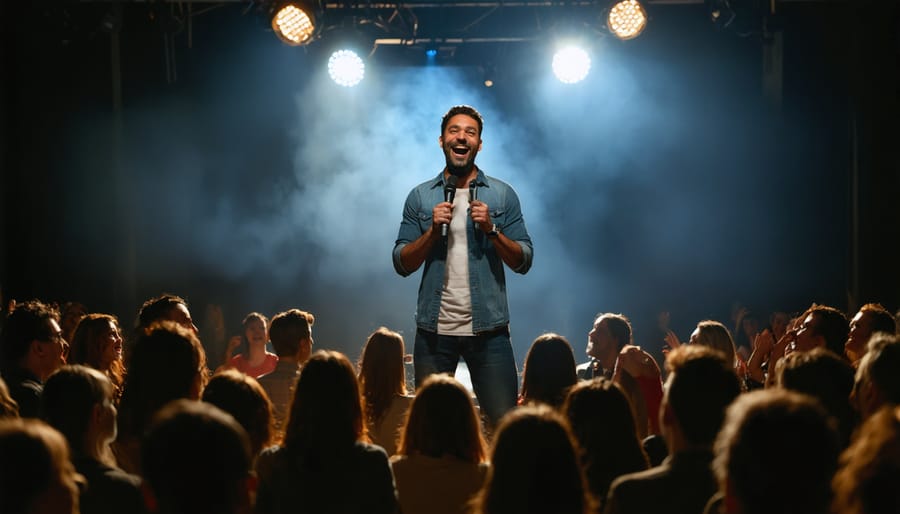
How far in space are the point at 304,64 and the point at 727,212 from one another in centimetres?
488

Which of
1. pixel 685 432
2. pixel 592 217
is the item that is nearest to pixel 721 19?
pixel 592 217

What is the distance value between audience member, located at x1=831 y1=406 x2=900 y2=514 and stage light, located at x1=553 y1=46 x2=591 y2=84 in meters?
5.72

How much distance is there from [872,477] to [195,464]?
46.9 inches

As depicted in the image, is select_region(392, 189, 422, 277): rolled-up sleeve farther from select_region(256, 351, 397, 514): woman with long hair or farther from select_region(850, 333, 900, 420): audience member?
select_region(850, 333, 900, 420): audience member

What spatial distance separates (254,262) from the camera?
1003cm

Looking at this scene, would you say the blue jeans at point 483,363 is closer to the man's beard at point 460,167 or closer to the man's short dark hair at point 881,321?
the man's beard at point 460,167

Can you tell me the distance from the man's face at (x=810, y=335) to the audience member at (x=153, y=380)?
269 cm

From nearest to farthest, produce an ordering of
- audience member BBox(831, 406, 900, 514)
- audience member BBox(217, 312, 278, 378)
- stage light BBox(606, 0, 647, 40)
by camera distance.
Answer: audience member BBox(831, 406, 900, 514) < audience member BBox(217, 312, 278, 378) < stage light BBox(606, 0, 647, 40)

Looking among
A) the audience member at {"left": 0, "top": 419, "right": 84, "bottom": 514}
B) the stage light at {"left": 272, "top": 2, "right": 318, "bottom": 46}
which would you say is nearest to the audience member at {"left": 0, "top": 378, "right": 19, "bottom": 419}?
the audience member at {"left": 0, "top": 419, "right": 84, "bottom": 514}

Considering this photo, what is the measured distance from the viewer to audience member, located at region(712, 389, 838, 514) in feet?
4.97

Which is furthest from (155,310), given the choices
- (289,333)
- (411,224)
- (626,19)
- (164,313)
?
(626,19)

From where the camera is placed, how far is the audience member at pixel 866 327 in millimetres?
4160

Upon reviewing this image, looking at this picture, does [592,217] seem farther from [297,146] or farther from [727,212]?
[297,146]

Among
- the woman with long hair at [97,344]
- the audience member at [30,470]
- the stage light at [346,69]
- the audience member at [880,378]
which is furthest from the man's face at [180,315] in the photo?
the stage light at [346,69]
